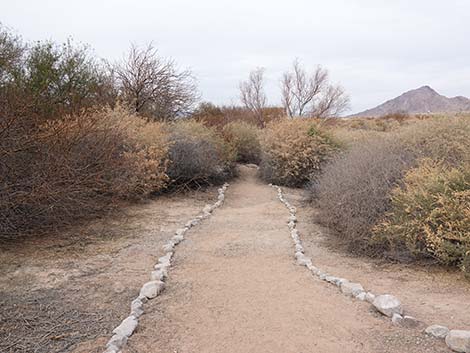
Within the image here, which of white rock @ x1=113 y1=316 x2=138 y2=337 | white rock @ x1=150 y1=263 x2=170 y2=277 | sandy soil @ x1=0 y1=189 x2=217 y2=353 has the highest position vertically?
white rock @ x1=113 y1=316 x2=138 y2=337

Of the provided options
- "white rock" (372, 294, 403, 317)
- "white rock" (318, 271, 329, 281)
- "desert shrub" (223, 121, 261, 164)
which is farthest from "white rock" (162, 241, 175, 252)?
"desert shrub" (223, 121, 261, 164)

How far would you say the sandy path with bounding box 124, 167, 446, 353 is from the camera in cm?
370

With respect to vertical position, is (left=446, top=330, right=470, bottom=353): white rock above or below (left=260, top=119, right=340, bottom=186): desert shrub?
below

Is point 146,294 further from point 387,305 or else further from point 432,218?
point 432,218

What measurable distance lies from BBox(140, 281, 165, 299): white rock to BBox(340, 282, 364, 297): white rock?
2112mm

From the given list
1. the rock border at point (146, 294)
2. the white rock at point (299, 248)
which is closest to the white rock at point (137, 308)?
the rock border at point (146, 294)

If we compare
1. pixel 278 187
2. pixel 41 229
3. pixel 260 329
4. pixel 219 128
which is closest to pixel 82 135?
pixel 41 229

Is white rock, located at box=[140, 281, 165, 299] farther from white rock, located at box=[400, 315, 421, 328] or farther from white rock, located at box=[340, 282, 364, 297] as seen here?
white rock, located at box=[400, 315, 421, 328]

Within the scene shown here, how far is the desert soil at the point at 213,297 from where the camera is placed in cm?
A: 378

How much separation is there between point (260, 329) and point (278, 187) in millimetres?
11338

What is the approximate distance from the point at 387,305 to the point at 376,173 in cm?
388

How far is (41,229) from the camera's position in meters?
7.71

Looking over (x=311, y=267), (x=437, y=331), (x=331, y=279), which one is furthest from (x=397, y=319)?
(x=311, y=267)

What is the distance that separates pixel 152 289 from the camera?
4.91 meters
